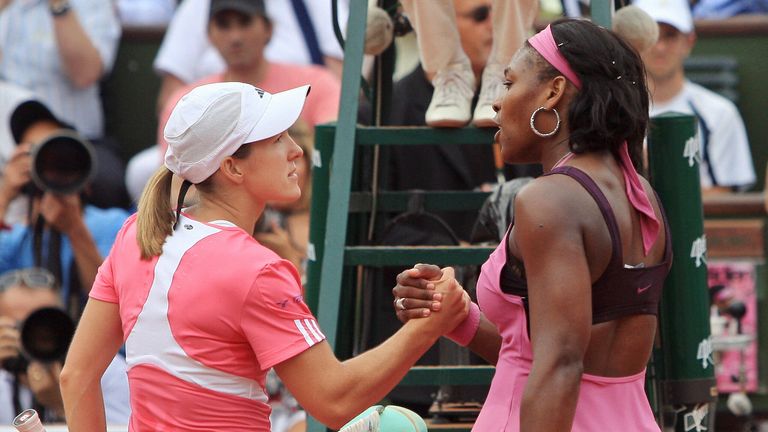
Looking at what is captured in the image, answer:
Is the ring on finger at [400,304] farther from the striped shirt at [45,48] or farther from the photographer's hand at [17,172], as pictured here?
the striped shirt at [45,48]

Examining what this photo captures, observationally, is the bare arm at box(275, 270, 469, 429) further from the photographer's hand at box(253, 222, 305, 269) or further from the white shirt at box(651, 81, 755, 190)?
the white shirt at box(651, 81, 755, 190)

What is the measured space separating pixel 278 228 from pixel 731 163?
8.94ft

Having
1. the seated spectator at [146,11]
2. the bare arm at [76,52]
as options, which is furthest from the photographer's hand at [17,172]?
the seated spectator at [146,11]

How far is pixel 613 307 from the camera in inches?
105

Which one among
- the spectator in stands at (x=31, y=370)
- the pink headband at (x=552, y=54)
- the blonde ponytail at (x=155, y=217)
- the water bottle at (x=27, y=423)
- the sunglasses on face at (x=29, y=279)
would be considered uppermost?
the pink headband at (x=552, y=54)

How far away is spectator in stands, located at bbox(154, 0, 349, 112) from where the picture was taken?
767 centimetres

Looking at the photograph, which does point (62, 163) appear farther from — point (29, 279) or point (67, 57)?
point (67, 57)

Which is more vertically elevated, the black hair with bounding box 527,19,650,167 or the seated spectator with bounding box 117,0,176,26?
the seated spectator with bounding box 117,0,176,26

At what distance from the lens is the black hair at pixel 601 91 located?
273cm

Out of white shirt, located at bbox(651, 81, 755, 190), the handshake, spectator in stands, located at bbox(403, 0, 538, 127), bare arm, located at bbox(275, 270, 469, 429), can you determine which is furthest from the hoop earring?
white shirt, located at bbox(651, 81, 755, 190)

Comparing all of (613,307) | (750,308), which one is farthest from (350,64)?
(750,308)

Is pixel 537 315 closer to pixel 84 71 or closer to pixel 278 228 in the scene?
pixel 278 228

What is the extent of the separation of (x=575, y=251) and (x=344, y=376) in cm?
53

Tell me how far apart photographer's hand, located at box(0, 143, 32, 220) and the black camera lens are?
991mm
